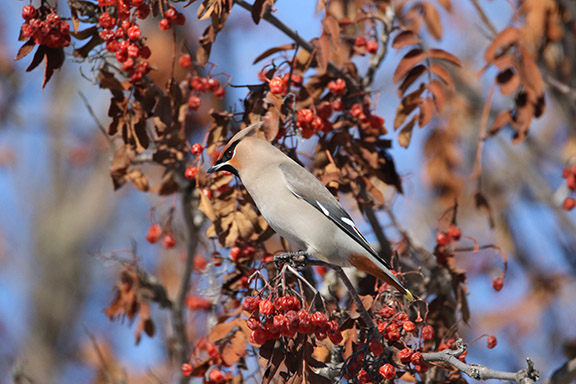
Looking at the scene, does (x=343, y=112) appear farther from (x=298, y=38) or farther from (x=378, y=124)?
(x=298, y=38)

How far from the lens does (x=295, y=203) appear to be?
2.88 metres

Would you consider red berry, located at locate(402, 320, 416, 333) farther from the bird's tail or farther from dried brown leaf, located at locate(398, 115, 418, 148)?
dried brown leaf, located at locate(398, 115, 418, 148)

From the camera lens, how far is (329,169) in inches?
115

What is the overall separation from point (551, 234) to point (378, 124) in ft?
7.63

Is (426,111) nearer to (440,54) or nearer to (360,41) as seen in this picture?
(440,54)

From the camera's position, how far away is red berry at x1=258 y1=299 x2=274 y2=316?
90.4 inches

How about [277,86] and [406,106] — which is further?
[406,106]

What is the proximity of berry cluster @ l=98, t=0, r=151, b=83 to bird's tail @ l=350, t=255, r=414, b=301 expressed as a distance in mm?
1074

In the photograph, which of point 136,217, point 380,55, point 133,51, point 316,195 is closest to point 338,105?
point 316,195

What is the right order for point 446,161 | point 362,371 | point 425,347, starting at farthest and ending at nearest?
point 446,161 → point 425,347 → point 362,371

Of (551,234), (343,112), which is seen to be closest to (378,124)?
(343,112)

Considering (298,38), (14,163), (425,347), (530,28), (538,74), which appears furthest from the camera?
(14,163)

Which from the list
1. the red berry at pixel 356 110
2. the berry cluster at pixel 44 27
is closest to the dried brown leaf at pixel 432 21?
the red berry at pixel 356 110

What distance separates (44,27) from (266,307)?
124 cm
